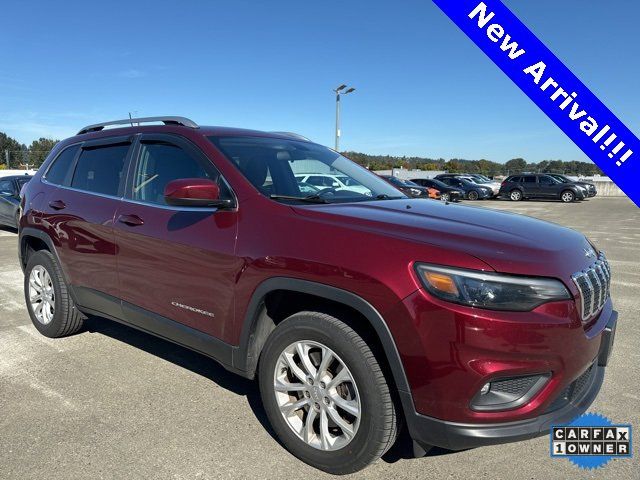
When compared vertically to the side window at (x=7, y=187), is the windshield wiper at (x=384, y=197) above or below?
above

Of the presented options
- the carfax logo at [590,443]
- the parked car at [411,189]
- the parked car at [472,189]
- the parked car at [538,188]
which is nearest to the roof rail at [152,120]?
the parked car at [411,189]

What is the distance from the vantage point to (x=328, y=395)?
2.43 meters

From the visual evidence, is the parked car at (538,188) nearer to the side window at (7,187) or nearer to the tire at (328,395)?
the side window at (7,187)

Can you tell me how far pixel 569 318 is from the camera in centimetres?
214

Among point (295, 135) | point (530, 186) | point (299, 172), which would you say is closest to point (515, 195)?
point (530, 186)

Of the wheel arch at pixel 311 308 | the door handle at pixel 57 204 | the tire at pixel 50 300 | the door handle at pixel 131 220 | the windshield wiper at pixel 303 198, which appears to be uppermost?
the windshield wiper at pixel 303 198

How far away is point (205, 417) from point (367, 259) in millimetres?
1596

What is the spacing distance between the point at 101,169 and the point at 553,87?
4667 mm

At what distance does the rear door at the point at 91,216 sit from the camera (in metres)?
3.62

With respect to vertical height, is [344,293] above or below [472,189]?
below

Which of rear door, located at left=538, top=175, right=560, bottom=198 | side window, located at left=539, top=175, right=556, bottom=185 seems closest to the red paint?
rear door, located at left=538, top=175, right=560, bottom=198

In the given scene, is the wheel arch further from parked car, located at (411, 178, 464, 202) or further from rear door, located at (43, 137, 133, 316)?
parked car, located at (411, 178, 464, 202)

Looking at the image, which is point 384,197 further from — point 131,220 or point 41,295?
point 41,295

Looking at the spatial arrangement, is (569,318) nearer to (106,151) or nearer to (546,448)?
(546,448)
